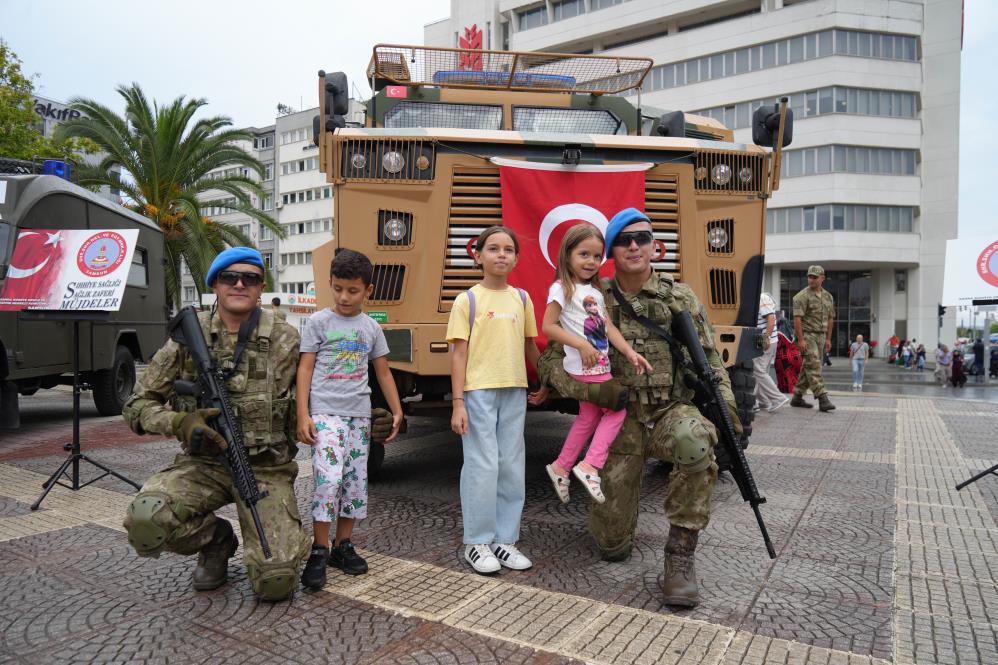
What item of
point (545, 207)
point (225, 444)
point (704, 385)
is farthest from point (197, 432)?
point (545, 207)

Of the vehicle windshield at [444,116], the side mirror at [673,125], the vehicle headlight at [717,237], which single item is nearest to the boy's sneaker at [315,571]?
the vehicle headlight at [717,237]

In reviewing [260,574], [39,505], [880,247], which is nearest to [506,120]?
[260,574]

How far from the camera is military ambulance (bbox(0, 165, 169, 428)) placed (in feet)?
22.4

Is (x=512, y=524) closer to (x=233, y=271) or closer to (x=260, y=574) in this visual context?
(x=260, y=574)

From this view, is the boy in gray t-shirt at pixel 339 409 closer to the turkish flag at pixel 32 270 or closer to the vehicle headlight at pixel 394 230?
the vehicle headlight at pixel 394 230

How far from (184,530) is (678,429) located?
2096mm

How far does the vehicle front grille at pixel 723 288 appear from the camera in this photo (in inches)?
186

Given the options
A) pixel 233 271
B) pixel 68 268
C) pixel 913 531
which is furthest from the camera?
pixel 68 268

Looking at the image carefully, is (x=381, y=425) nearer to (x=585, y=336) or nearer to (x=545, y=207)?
(x=585, y=336)

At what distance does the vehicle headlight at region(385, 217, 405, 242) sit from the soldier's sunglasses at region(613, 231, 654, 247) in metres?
1.59

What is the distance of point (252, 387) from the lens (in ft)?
10.5

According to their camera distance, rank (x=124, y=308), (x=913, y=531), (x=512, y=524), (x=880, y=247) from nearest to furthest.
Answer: (x=512, y=524) < (x=913, y=531) < (x=124, y=308) < (x=880, y=247)

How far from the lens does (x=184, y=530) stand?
297 centimetres

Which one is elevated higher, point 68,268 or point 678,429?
point 68,268
